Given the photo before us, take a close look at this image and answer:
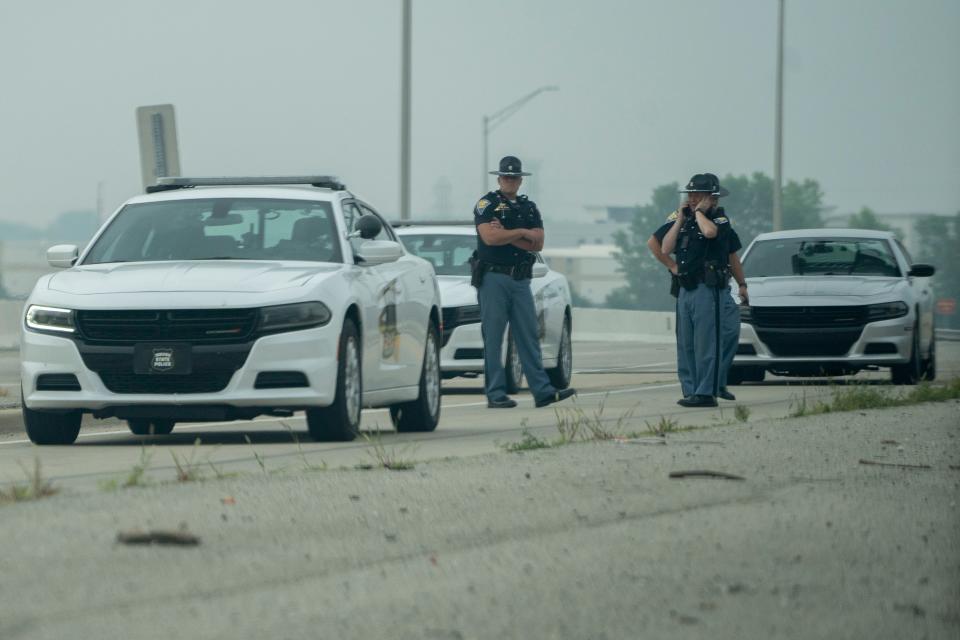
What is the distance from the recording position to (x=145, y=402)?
11305mm

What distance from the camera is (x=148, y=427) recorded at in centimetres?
1312

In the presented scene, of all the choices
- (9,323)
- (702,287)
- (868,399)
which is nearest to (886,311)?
(702,287)

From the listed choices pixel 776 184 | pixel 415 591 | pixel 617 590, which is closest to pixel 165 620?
pixel 415 591

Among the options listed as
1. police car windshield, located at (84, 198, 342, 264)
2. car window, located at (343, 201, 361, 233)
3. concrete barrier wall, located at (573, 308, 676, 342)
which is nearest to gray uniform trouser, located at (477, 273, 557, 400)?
car window, located at (343, 201, 361, 233)

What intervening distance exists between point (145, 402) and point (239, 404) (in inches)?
20.5

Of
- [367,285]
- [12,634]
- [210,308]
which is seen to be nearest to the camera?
[12,634]

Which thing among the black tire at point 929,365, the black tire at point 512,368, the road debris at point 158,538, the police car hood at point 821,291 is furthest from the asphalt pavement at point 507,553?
the black tire at point 929,365

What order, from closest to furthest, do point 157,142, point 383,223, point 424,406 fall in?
point 424,406
point 383,223
point 157,142

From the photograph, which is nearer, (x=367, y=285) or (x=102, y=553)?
(x=102, y=553)

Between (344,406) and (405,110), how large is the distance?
19285mm

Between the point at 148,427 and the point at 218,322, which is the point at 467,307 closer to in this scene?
the point at 148,427

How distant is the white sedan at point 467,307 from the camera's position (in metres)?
17.8

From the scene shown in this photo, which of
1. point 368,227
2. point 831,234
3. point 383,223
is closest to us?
point 368,227

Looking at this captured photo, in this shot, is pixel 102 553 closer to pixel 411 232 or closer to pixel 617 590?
pixel 617 590
